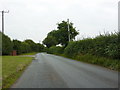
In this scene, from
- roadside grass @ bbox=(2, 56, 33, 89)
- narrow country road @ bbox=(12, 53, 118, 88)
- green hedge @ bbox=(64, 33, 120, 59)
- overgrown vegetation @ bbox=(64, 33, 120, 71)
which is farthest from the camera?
green hedge @ bbox=(64, 33, 120, 59)

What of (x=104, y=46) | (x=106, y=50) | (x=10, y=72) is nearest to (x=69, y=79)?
(x=10, y=72)

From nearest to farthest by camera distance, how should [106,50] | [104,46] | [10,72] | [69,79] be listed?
[69,79] < [10,72] < [106,50] < [104,46]

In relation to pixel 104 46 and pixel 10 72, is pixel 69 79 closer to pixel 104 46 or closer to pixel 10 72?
pixel 10 72

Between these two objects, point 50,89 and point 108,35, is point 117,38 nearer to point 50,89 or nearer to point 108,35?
point 108,35

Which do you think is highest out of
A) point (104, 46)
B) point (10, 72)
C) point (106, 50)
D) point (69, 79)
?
point (104, 46)

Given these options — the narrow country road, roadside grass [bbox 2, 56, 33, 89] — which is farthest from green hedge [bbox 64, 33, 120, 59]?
roadside grass [bbox 2, 56, 33, 89]

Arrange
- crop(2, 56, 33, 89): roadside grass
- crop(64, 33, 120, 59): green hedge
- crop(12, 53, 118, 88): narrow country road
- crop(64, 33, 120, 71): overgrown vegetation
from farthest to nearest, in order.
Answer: crop(64, 33, 120, 59): green hedge, crop(64, 33, 120, 71): overgrown vegetation, crop(2, 56, 33, 89): roadside grass, crop(12, 53, 118, 88): narrow country road

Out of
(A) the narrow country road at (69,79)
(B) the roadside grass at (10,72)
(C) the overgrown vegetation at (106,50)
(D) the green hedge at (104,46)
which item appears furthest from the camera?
(D) the green hedge at (104,46)

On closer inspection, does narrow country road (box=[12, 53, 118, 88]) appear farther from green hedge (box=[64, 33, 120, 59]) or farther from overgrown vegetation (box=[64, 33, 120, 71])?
green hedge (box=[64, 33, 120, 59])

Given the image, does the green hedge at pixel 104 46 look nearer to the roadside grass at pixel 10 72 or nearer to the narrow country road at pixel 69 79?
the narrow country road at pixel 69 79

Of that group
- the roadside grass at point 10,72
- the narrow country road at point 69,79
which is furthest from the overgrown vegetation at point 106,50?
the roadside grass at point 10,72

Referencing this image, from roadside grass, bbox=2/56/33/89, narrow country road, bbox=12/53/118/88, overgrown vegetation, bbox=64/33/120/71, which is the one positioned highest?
overgrown vegetation, bbox=64/33/120/71

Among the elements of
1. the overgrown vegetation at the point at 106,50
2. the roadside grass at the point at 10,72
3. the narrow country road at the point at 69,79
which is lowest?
the roadside grass at the point at 10,72

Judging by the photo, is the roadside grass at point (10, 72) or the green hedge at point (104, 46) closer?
the roadside grass at point (10, 72)
